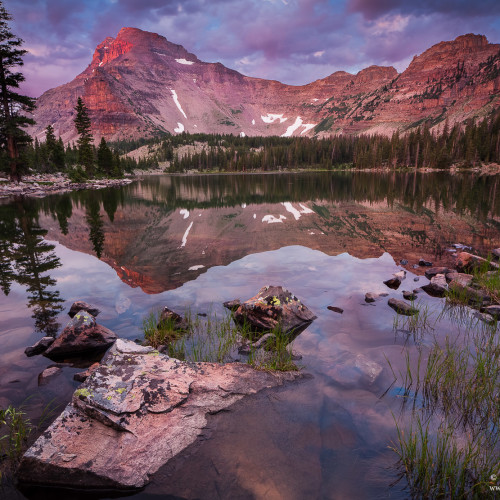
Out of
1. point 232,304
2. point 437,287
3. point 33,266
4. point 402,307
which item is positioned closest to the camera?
point 402,307

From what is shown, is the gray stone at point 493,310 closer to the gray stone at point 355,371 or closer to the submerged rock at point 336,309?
the submerged rock at point 336,309

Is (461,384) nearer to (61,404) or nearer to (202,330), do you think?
(202,330)

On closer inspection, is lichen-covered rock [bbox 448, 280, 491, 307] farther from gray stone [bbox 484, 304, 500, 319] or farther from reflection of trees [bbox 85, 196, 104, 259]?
reflection of trees [bbox 85, 196, 104, 259]

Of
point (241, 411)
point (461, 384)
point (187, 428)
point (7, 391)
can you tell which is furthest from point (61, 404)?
point (461, 384)

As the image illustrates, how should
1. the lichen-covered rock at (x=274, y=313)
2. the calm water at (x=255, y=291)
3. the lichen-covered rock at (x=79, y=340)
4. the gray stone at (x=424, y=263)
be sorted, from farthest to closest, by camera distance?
1. the gray stone at (x=424, y=263)
2. the lichen-covered rock at (x=274, y=313)
3. the lichen-covered rock at (x=79, y=340)
4. the calm water at (x=255, y=291)

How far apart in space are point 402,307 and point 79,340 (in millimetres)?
8616

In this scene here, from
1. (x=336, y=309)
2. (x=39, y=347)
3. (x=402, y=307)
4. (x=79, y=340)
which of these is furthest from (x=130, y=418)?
(x=402, y=307)

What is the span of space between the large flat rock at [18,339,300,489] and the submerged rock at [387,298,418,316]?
461 cm

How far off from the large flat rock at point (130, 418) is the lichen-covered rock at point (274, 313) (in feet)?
7.13

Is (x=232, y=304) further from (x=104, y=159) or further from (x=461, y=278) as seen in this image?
(x=104, y=159)

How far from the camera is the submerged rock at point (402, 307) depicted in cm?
862

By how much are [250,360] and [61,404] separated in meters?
3.52

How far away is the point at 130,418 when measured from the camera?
4531 mm

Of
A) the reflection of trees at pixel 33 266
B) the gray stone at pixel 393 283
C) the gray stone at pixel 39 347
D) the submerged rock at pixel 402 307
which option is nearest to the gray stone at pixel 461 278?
the gray stone at pixel 393 283
